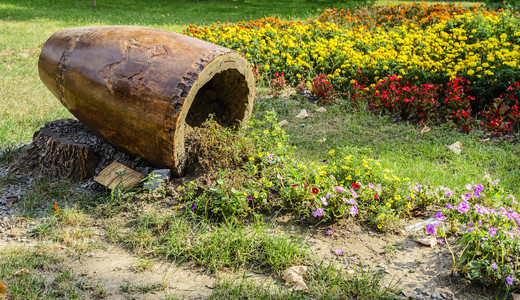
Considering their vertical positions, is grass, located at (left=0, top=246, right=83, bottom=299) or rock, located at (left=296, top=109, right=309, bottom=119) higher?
rock, located at (left=296, top=109, right=309, bottom=119)

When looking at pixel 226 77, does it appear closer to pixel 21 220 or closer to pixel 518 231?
pixel 21 220

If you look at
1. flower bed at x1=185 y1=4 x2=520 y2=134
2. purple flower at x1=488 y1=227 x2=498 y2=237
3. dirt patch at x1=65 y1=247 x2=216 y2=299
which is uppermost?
flower bed at x1=185 y1=4 x2=520 y2=134

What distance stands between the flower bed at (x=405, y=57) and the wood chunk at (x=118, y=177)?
3.30m

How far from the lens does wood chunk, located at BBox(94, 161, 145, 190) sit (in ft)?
11.5

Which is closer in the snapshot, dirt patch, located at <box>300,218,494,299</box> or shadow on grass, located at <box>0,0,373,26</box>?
dirt patch, located at <box>300,218,494,299</box>

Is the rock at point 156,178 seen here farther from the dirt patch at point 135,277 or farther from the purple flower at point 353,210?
the purple flower at point 353,210

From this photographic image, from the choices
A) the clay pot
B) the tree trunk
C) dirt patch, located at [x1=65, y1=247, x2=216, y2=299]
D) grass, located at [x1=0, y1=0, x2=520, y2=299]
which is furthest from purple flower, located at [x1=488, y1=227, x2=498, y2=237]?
the tree trunk

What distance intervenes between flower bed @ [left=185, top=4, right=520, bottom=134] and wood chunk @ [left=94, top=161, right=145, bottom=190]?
130 inches

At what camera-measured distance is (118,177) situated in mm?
3557

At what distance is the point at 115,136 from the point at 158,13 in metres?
12.2

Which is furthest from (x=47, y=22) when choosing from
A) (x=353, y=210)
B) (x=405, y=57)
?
(x=353, y=210)

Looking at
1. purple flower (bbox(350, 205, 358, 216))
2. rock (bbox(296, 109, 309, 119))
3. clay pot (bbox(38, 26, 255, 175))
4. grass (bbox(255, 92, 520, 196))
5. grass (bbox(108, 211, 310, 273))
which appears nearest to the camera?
grass (bbox(108, 211, 310, 273))

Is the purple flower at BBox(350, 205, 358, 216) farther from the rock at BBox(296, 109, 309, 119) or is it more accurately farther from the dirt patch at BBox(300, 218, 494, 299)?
the rock at BBox(296, 109, 309, 119)

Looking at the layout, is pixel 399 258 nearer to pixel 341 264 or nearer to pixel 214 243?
Answer: pixel 341 264
